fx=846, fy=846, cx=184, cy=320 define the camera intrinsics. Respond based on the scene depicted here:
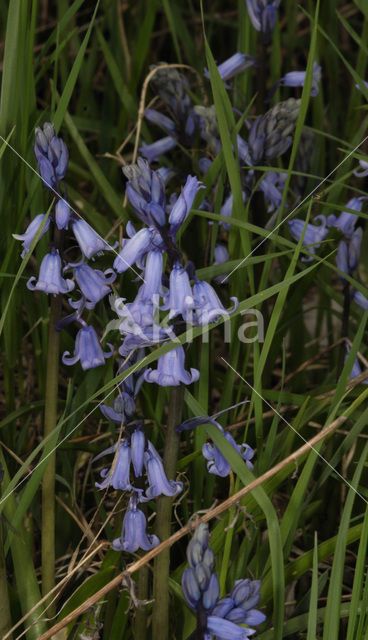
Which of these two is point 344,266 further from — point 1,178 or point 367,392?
point 1,178

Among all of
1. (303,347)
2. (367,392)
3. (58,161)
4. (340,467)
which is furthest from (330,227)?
(58,161)

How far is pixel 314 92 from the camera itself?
A: 231cm

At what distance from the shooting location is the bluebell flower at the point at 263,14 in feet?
7.49

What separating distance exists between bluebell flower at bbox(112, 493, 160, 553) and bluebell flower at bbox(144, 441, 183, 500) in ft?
0.20

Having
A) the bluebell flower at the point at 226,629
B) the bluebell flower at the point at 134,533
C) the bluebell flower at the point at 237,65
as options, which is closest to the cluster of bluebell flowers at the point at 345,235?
the bluebell flower at the point at 237,65

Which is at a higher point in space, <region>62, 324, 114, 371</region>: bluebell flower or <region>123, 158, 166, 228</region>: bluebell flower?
<region>123, 158, 166, 228</region>: bluebell flower

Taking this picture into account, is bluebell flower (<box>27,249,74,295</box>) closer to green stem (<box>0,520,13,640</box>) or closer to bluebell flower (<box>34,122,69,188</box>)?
bluebell flower (<box>34,122,69,188</box>)

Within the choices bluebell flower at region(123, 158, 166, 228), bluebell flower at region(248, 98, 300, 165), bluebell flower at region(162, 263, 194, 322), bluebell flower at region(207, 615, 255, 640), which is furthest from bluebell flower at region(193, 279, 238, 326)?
bluebell flower at region(248, 98, 300, 165)

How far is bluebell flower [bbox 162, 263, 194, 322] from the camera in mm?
1367

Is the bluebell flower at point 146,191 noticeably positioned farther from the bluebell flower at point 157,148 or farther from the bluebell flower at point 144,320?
→ the bluebell flower at point 157,148

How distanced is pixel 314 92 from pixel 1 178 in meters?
0.93

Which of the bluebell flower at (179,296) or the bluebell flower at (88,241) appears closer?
the bluebell flower at (179,296)

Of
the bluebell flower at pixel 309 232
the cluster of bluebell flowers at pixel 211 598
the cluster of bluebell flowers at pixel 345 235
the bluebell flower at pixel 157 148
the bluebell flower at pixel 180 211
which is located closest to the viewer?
the cluster of bluebell flowers at pixel 211 598

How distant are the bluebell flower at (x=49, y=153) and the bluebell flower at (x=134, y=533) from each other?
599mm
